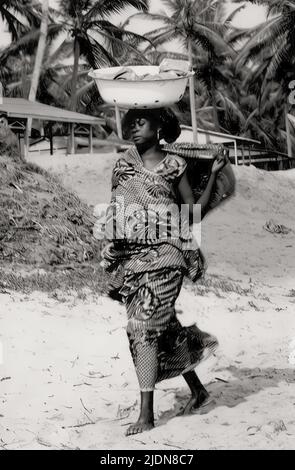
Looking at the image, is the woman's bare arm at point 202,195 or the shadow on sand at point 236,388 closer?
the woman's bare arm at point 202,195

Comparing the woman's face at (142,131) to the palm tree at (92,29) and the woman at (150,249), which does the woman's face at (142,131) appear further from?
the palm tree at (92,29)

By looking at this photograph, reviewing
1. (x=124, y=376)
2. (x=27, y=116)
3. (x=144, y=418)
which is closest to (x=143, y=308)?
(x=144, y=418)

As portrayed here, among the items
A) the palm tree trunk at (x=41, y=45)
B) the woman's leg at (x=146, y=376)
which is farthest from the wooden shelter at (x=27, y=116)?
the woman's leg at (x=146, y=376)

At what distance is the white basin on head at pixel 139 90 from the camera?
12.6 ft

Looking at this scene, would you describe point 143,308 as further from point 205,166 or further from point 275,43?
point 275,43

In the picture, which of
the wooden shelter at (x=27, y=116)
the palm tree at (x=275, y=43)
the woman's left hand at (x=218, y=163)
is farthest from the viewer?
the palm tree at (x=275, y=43)

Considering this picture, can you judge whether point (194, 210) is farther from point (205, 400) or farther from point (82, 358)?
point (82, 358)

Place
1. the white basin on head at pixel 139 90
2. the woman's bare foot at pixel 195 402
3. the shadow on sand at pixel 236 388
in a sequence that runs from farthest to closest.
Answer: the shadow on sand at pixel 236 388 → the woman's bare foot at pixel 195 402 → the white basin on head at pixel 139 90

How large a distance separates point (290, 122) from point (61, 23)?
14.3 m

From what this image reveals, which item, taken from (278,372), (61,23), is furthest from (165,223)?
(61,23)

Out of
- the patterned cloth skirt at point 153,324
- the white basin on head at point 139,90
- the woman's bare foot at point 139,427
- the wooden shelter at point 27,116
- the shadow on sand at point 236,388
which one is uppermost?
the wooden shelter at point 27,116

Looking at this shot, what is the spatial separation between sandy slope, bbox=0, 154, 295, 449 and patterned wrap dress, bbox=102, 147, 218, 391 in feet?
1.22

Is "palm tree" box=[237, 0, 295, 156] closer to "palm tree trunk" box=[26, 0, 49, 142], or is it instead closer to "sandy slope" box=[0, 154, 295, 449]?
"palm tree trunk" box=[26, 0, 49, 142]

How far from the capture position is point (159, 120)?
13.4 ft
